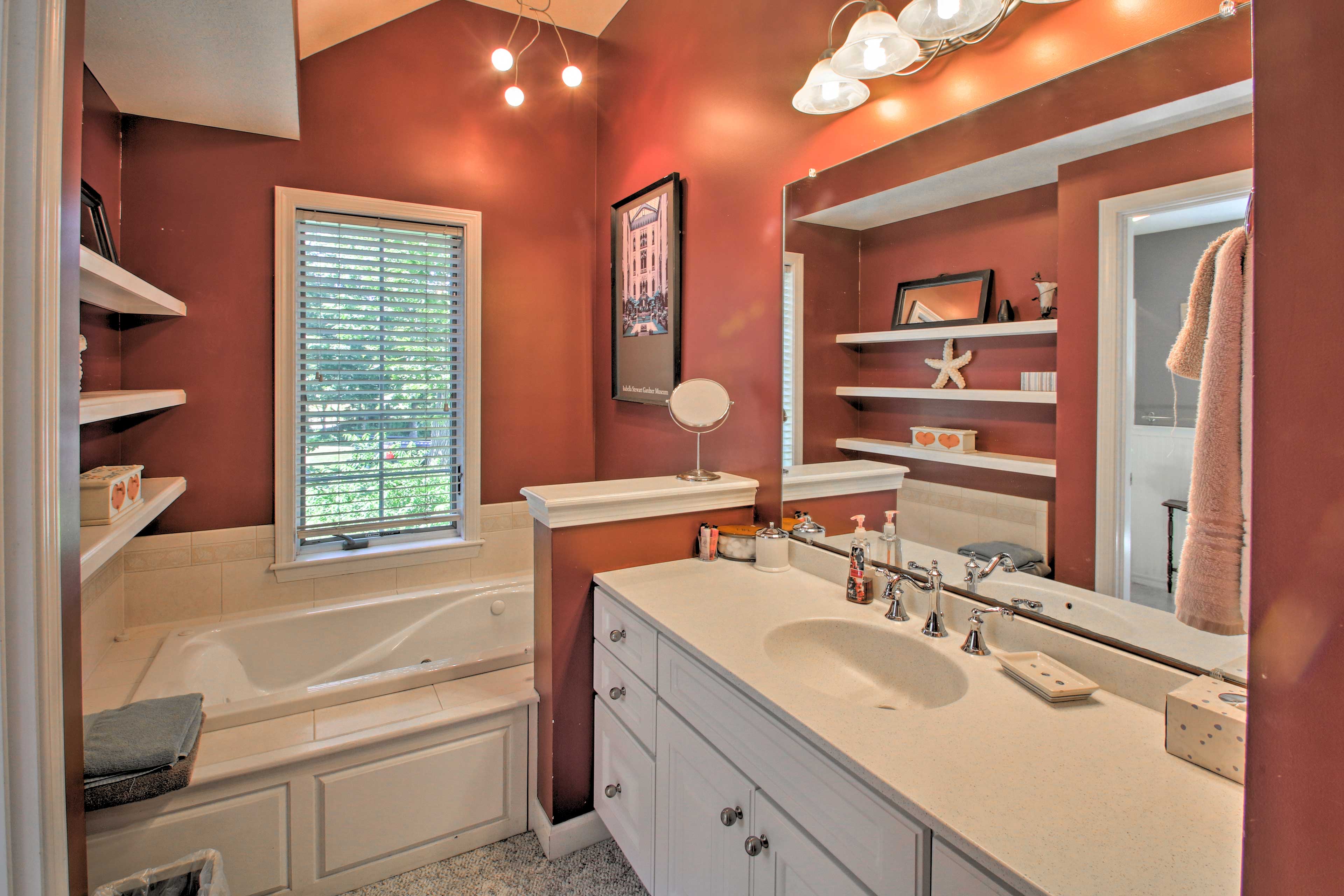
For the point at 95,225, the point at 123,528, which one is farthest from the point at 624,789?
the point at 95,225

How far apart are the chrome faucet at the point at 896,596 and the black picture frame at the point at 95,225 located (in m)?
2.37

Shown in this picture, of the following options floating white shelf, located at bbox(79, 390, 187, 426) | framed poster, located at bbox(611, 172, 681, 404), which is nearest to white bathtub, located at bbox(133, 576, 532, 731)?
floating white shelf, located at bbox(79, 390, 187, 426)

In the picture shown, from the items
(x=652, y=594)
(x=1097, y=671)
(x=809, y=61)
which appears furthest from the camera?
(x=809, y=61)

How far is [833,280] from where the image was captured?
1782mm

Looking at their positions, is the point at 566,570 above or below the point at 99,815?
above

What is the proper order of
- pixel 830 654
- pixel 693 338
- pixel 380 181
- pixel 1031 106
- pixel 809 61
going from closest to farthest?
pixel 1031 106
pixel 830 654
pixel 809 61
pixel 693 338
pixel 380 181

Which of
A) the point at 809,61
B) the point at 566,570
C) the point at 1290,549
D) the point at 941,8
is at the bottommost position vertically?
the point at 566,570

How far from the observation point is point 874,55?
4.94 feet

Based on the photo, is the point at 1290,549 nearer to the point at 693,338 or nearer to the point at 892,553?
Result: the point at 892,553

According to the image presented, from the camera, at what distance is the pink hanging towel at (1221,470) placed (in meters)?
0.74

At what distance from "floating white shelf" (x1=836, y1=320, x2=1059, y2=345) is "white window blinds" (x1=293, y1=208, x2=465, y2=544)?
197 centimetres

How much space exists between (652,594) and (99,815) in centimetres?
139

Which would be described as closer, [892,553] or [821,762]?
[821,762]

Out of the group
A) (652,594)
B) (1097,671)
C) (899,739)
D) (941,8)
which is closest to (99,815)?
(652,594)
